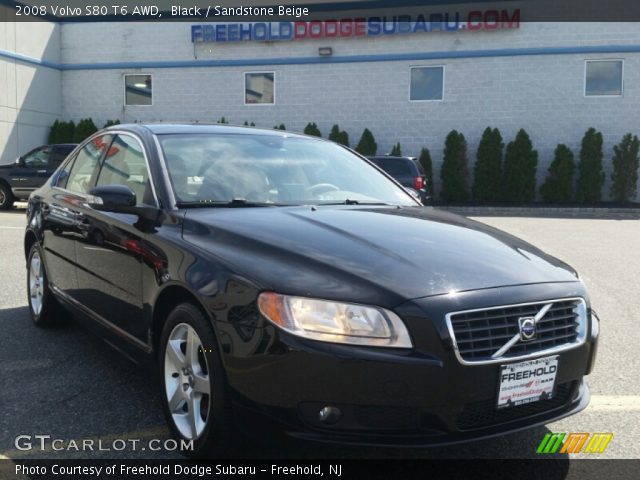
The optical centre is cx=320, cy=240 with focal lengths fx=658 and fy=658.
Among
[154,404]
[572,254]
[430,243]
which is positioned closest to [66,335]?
[154,404]

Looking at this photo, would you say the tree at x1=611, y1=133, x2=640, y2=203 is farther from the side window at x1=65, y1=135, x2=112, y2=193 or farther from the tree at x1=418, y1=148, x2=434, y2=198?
the side window at x1=65, y1=135, x2=112, y2=193

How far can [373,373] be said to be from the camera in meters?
2.48

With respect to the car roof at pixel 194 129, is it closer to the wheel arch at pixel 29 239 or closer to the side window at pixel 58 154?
the wheel arch at pixel 29 239

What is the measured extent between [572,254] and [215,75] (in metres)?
15.6

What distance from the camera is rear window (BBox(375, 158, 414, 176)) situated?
14.9 metres

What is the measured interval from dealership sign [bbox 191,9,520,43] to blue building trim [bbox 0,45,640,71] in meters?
0.68

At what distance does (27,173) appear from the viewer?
53.5ft

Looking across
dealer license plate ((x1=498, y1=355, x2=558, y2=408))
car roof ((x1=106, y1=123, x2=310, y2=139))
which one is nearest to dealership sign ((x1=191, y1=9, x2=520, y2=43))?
car roof ((x1=106, y1=123, x2=310, y2=139))

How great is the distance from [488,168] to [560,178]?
2.12 m

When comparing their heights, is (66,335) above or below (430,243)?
below

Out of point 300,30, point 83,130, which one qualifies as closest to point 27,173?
point 83,130

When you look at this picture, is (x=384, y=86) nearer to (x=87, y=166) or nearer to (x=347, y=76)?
(x=347, y=76)

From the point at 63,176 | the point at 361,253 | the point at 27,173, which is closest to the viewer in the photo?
the point at 361,253

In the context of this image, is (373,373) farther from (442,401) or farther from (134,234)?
(134,234)
